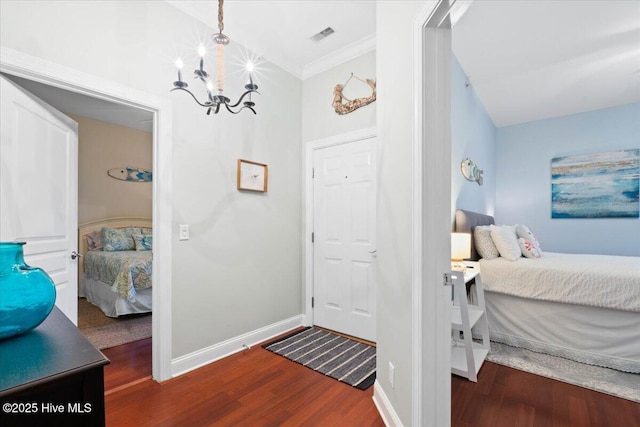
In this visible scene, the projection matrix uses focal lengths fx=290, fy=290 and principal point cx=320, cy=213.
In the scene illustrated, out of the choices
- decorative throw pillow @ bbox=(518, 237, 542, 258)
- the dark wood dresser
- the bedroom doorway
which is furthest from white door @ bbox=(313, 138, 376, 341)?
the dark wood dresser

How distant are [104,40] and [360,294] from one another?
284 centimetres

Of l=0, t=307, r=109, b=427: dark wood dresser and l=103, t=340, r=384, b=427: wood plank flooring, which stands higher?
l=0, t=307, r=109, b=427: dark wood dresser

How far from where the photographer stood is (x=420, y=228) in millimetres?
1341

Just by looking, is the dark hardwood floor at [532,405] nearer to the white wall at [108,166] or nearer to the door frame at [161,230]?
the door frame at [161,230]

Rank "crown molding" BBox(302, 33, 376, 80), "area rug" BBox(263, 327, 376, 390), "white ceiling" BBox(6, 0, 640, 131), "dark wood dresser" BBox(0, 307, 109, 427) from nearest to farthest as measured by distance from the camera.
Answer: "dark wood dresser" BBox(0, 307, 109, 427) < "area rug" BBox(263, 327, 376, 390) < "white ceiling" BBox(6, 0, 640, 131) < "crown molding" BBox(302, 33, 376, 80)

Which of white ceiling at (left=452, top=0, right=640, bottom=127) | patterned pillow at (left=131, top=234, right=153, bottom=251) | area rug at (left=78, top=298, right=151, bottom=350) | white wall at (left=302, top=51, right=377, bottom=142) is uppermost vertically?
white ceiling at (left=452, top=0, right=640, bottom=127)

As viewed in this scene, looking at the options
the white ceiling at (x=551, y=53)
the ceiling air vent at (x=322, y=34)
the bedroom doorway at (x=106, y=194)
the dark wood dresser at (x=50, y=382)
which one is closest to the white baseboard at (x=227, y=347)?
the bedroom doorway at (x=106, y=194)

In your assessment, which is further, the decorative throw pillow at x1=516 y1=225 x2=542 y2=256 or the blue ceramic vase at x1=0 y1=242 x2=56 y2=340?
the decorative throw pillow at x1=516 y1=225 x2=542 y2=256

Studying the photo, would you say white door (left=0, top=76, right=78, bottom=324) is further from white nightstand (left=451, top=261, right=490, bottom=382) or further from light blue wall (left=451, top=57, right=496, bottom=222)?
light blue wall (left=451, top=57, right=496, bottom=222)

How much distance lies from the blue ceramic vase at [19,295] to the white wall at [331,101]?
261cm

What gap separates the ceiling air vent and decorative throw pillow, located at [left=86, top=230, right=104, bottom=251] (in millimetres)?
4388

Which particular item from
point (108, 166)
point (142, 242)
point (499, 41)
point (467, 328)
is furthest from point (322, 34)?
point (108, 166)

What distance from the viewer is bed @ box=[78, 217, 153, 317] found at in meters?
3.41

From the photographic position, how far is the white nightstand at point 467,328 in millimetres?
2076
